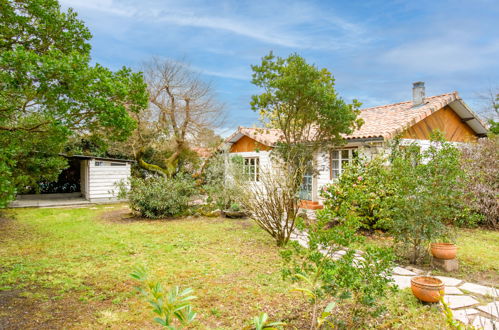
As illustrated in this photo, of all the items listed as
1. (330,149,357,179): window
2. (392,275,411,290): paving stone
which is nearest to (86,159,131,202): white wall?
(330,149,357,179): window

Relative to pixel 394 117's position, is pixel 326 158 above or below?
below

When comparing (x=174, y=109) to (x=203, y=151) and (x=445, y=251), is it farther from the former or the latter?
(x=445, y=251)

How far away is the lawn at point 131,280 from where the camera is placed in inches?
149

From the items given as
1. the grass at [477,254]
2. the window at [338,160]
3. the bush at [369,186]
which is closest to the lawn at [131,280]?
the grass at [477,254]

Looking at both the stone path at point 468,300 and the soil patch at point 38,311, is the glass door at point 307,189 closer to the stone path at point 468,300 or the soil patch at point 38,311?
the stone path at point 468,300

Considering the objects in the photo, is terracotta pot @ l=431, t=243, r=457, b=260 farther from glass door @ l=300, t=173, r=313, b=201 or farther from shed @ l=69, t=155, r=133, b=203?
shed @ l=69, t=155, r=133, b=203

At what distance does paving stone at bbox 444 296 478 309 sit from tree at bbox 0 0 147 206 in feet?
17.0

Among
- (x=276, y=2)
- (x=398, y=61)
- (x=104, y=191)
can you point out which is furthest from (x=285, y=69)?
(x=104, y=191)

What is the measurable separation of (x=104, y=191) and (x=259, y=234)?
11348mm

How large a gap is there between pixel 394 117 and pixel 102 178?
1453cm

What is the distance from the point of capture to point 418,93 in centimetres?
→ 1291

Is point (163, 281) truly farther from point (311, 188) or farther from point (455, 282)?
point (311, 188)

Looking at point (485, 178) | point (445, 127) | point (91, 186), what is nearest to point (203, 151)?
point (91, 186)

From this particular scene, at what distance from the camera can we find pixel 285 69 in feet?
30.3
